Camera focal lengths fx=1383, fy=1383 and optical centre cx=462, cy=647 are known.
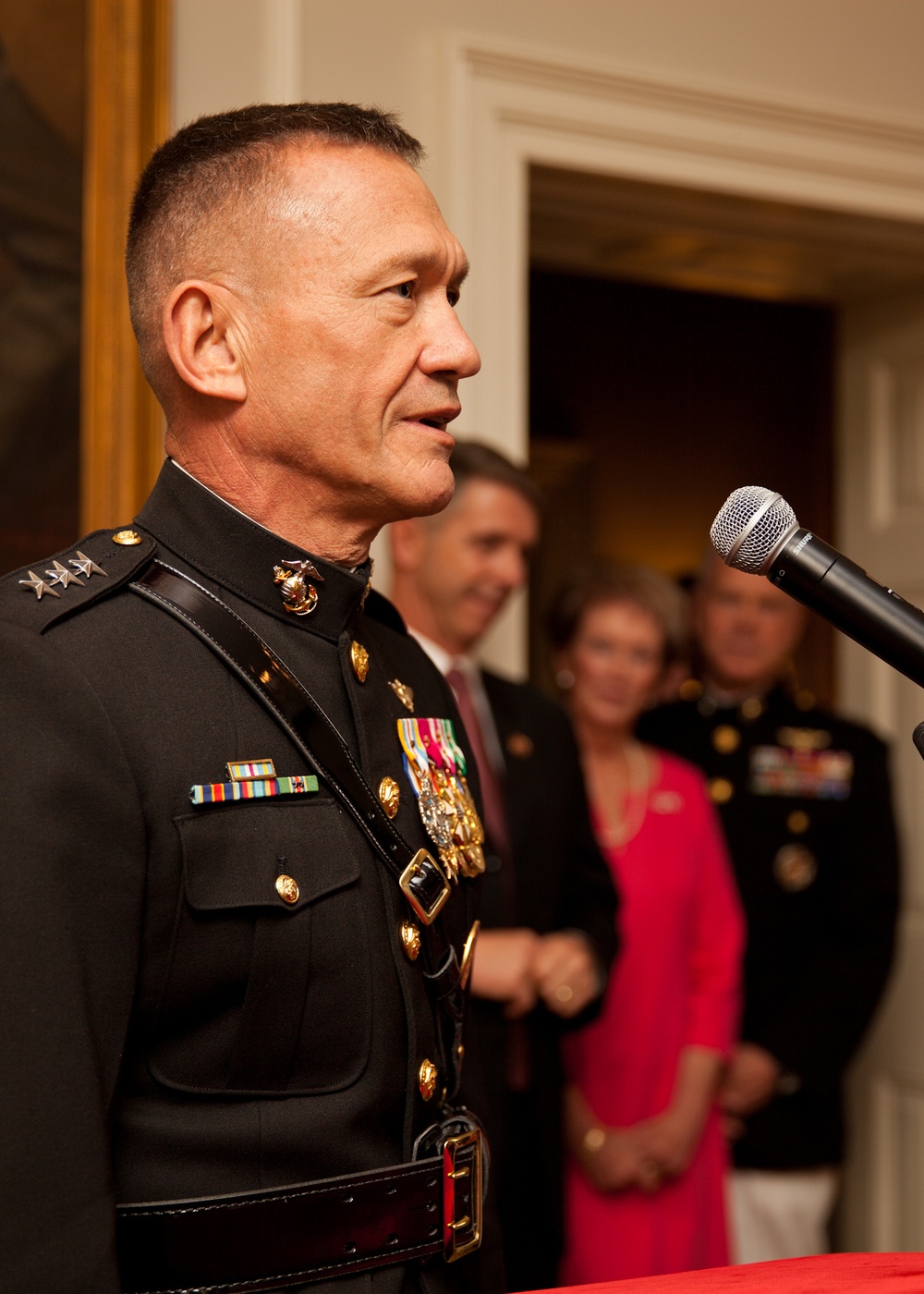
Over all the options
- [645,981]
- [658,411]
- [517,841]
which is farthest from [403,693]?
[658,411]

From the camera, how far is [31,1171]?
2.90 feet

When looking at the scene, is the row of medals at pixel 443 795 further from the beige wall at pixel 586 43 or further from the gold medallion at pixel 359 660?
the beige wall at pixel 586 43

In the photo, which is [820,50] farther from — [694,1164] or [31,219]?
[694,1164]

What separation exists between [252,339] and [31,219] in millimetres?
1280

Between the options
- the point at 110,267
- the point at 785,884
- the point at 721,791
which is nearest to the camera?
the point at 110,267

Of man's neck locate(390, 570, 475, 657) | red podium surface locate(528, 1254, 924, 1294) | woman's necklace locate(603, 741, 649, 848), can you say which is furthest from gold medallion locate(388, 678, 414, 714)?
woman's necklace locate(603, 741, 649, 848)

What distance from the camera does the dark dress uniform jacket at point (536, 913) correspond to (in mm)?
2246

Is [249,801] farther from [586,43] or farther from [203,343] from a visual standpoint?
[586,43]

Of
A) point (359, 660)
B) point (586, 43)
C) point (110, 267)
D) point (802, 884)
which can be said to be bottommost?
point (802, 884)

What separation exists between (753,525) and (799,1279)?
502 millimetres

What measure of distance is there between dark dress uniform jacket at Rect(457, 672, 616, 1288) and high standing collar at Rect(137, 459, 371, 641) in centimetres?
115

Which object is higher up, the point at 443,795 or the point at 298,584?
the point at 298,584

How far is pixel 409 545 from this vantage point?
2.41m

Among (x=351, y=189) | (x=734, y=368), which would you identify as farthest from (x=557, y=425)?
(x=351, y=189)
